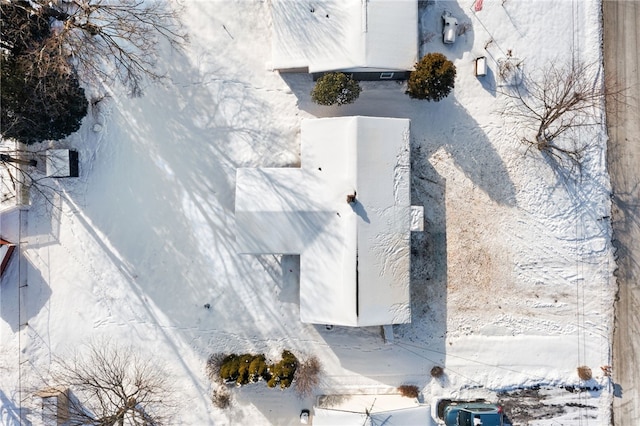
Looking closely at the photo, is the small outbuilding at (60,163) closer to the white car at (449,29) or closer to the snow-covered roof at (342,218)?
the snow-covered roof at (342,218)

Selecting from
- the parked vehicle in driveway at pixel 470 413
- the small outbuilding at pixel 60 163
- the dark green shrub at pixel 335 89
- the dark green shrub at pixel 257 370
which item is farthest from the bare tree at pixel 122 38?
the parked vehicle in driveway at pixel 470 413

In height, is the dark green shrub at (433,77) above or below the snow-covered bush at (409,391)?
above

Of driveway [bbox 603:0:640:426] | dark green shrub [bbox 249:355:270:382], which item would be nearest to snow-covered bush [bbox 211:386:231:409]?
dark green shrub [bbox 249:355:270:382]

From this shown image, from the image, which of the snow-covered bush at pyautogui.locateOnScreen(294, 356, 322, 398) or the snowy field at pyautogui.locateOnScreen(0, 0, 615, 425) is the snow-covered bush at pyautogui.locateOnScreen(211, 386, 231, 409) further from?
the snow-covered bush at pyautogui.locateOnScreen(294, 356, 322, 398)

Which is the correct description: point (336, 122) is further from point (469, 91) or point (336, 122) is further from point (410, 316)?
point (410, 316)

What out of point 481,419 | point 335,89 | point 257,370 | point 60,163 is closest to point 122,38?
point 60,163
